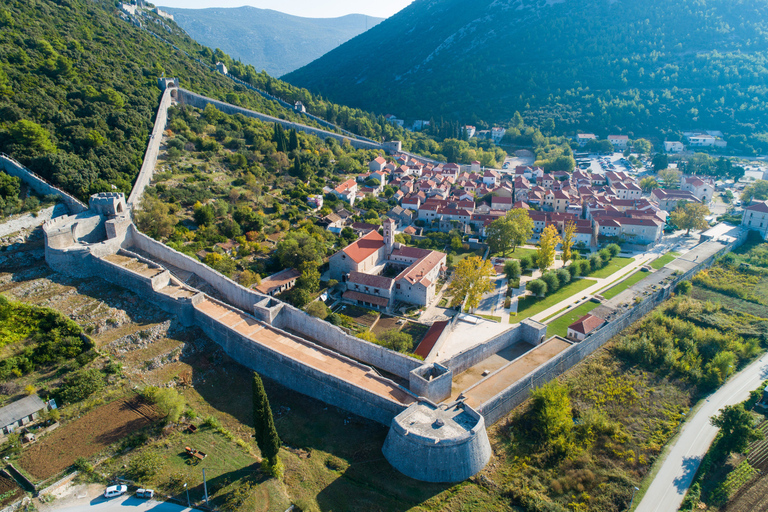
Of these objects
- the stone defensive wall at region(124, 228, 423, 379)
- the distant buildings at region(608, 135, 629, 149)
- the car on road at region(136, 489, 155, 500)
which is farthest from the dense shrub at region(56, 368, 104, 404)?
the distant buildings at region(608, 135, 629, 149)

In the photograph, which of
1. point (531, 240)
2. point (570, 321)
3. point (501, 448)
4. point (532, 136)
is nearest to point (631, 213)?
point (531, 240)

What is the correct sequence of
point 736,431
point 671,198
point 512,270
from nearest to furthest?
point 736,431
point 512,270
point 671,198

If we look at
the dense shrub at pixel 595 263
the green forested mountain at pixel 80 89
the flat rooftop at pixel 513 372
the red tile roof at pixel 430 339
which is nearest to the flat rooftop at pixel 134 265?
the green forested mountain at pixel 80 89

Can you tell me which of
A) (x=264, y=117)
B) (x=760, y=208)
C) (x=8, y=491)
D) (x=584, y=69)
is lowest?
(x=760, y=208)

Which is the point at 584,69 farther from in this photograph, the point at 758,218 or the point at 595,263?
the point at 595,263

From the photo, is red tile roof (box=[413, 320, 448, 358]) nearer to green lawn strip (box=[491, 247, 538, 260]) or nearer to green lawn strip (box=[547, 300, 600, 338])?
green lawn strip (box=[547, 300, 600, 338])

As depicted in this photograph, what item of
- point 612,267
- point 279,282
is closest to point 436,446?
point 279,282
